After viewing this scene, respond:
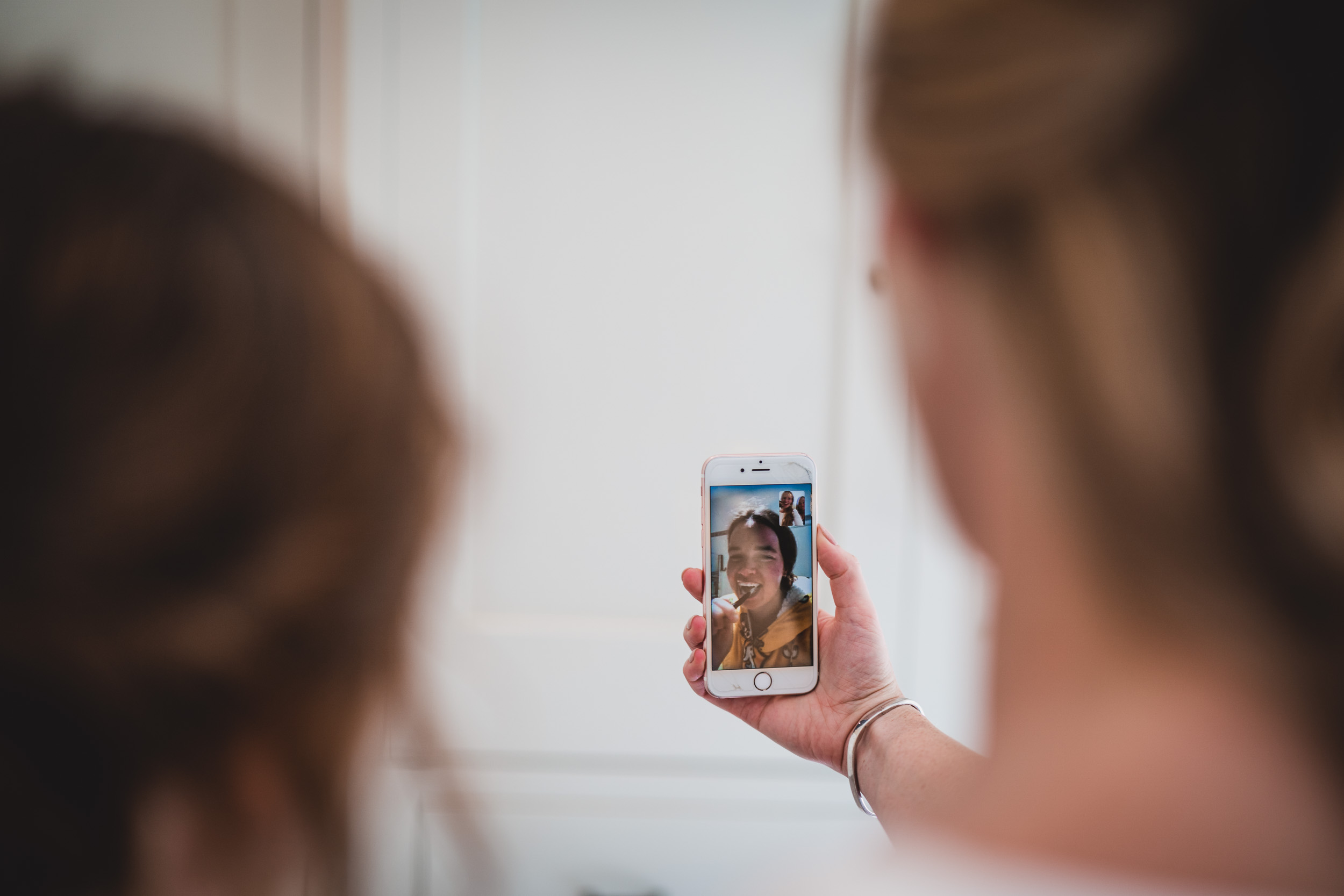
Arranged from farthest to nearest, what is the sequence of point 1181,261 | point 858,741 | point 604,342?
point 604,342 < point 858,741 < point 1181,261

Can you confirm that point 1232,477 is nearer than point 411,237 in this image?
Yes

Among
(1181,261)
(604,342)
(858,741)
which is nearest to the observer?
(1181,261)

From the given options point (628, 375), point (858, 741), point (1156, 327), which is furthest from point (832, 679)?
point (1156, 327)

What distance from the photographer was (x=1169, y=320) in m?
0.23

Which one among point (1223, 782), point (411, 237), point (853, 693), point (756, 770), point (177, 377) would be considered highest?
point (411, 237)

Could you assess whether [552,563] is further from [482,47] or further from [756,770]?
[482,47]

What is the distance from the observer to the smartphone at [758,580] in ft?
2.52

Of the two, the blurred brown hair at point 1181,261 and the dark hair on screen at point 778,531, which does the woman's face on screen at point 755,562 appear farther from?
the blurred brown hair at point 1181,261

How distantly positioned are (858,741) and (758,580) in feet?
0.58

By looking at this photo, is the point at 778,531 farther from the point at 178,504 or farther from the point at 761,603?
the point at 178,504

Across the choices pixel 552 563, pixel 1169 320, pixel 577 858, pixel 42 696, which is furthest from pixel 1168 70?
pixel 577 858

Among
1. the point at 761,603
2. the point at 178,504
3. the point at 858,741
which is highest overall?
the point at 178,504

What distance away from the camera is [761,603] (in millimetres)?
772

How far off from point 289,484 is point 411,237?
0.74 metres
